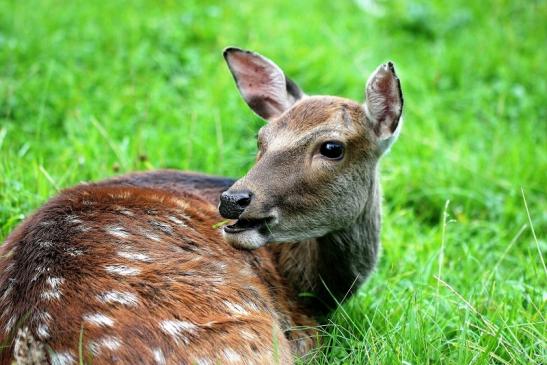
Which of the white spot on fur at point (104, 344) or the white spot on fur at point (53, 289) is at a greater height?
the white spot on fur at point (53, 289)

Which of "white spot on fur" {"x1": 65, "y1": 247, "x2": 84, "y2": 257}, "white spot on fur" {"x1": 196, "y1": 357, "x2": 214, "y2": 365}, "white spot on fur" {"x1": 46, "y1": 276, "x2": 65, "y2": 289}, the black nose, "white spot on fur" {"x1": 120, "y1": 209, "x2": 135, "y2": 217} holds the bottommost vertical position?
"white spot on fur" {"x1": 196, "y1": 357, "x2": 214, "y2": 365}

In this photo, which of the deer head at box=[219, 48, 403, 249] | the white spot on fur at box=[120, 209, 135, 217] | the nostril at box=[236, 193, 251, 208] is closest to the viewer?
the nostril at box=[236, 193, 251, 208]

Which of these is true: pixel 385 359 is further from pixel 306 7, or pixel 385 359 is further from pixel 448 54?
pixel 306 7

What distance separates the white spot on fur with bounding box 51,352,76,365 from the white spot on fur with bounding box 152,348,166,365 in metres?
0.32

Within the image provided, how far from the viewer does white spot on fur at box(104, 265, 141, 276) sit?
151 inches

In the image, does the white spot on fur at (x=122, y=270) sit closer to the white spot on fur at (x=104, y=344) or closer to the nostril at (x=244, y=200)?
the white spot on fur at (x=104, y=344)

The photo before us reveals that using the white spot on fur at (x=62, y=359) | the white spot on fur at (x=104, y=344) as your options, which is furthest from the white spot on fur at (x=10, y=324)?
the white spot on fur at (x=104, y=344)

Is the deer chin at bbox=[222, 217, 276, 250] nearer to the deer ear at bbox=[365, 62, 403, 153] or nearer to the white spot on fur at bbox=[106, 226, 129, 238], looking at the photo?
the white spot on fur at bbox=[106, 226, 129, 238]

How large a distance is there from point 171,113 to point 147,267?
10.7 feet

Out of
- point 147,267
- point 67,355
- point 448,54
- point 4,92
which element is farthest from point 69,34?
point 67,355

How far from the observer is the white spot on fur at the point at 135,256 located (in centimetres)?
398

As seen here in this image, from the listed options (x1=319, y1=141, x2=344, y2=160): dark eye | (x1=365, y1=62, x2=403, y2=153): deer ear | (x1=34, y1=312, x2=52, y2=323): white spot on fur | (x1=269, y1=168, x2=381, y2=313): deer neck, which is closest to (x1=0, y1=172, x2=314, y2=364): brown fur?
(x1=34, y1=312, x2=52, y2=323): white spot on fur

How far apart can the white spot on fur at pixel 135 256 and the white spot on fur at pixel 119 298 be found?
0.90 ft

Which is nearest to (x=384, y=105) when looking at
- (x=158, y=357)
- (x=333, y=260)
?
(x=333, y=260)
